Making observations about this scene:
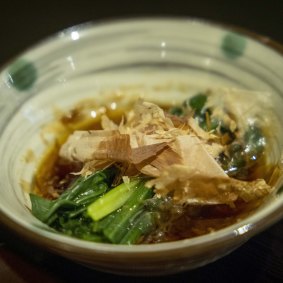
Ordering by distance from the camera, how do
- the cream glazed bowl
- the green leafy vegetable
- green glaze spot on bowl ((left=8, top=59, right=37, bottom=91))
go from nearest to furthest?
the green leafy vegetable < the cream glazed bowl < green glaze spot on bowl ((left=8, top=59, right=37, bottom=91))

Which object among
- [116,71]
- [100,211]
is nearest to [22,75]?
[116,71]

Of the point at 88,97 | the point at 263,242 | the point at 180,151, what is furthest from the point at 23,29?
the point at 263,242

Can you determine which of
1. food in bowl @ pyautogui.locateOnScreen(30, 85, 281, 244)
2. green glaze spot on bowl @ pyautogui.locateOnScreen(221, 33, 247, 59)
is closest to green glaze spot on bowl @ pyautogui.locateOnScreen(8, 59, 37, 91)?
food in bowl @ pyautogui.locateOnScreen(30, 85, 281, 244)

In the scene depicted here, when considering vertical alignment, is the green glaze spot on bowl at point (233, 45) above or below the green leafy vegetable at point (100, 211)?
above

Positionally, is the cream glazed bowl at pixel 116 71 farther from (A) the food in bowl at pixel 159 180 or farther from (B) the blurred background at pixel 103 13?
(B) the blurred background at pixel 103 13

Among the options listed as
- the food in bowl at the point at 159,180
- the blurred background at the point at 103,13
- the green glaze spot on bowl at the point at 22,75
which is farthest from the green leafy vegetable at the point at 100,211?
the blurred background at the point at 103,13

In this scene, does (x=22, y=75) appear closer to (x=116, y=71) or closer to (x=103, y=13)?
(x=116, y=71)

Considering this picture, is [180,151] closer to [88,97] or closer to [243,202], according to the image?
[243,202]

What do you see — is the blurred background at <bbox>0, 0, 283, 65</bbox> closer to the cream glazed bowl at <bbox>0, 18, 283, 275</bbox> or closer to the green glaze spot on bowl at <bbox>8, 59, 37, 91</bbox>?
the cream glazed bowl at <bbox>0, 18, 283, 275</bbox>

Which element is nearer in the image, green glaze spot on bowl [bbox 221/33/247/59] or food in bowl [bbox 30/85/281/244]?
food in bowl [bbox 30/85/281/244]
